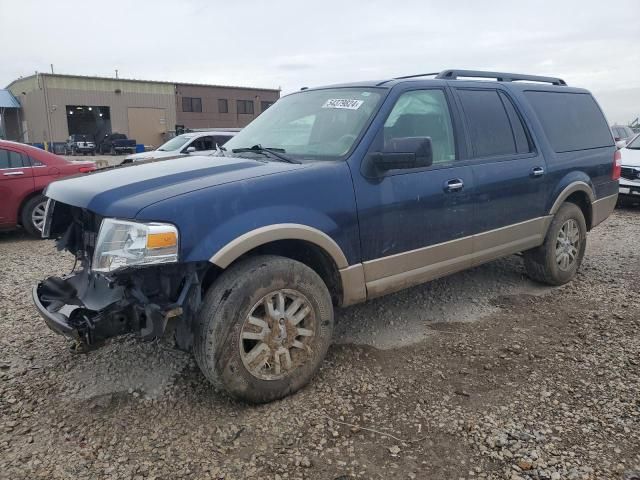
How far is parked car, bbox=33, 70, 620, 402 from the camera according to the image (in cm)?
274

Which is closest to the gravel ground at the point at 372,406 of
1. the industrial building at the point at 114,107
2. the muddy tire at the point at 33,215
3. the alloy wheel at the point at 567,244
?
the alloy wheel at the point at 567,244

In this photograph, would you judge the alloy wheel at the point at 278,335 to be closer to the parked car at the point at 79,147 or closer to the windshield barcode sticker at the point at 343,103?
the windshield barcode sticker at the point at 343,103

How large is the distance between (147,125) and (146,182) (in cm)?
4984

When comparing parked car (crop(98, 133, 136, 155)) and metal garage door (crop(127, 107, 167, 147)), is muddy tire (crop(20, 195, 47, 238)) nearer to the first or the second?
parked car (crop(98, 133, 136, 155))

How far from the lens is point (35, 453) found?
8.63 feet

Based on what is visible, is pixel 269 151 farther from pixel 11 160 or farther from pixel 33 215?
pixel 11 160

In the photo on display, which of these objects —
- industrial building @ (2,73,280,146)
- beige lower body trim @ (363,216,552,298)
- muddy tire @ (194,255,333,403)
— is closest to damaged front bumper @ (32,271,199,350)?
muddy tire @ (194,255,333,403)

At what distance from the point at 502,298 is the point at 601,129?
7.63 feet

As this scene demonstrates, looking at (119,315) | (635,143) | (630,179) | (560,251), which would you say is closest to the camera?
(119,315)

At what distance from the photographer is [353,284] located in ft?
11.2

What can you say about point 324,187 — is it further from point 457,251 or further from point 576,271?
point 576,271

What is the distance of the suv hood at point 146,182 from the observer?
2.77 meters

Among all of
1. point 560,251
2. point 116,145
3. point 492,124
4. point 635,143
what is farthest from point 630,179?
point 116,145

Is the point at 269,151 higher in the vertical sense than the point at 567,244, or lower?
higher
